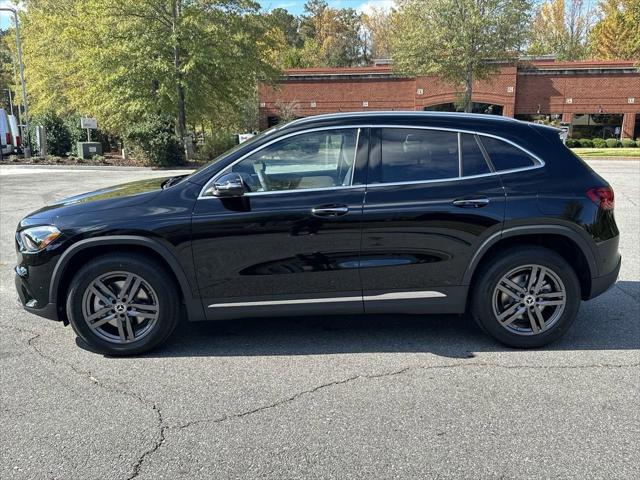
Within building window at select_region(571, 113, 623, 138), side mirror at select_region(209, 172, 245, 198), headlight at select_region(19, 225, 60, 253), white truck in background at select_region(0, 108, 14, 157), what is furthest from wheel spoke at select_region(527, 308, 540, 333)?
building window at select_region(571, 113, 623, 138)

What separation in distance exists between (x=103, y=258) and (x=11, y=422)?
125 centimetres

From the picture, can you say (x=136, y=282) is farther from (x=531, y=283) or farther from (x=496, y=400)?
(x=531, y=283)

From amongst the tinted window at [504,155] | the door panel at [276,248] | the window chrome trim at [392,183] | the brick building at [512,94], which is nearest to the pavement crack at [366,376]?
the door panel at [276,248]

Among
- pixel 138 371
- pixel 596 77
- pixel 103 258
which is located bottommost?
pixel 138 371

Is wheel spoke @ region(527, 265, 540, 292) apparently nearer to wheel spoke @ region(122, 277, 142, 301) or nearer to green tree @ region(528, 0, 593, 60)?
wheel spoke @ region(122, 277, 142, 301)

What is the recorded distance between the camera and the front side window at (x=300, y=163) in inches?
158

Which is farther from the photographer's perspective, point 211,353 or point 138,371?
point 211,353

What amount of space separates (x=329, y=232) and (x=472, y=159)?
1257 millimetres

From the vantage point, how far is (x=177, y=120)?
24688 mm

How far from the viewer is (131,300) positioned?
13.0 ft

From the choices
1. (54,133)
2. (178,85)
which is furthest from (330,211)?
(54,133)

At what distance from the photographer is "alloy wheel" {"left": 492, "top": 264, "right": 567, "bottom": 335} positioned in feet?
13.4

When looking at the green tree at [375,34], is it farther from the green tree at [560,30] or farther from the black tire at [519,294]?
the black tire at [519,294]

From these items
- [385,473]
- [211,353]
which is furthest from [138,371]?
[385,473]
